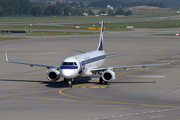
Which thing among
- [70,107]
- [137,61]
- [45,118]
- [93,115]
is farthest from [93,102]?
[137,61]

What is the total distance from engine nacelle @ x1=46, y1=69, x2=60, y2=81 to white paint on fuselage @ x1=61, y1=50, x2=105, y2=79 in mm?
2136

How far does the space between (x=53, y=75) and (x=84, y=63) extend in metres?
4.05

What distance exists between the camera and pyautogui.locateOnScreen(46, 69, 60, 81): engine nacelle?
39.8 meters

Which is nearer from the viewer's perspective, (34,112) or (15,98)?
(34,112)

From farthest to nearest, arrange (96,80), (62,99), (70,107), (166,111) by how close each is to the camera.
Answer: (96,80), (62,99), (70,107), (166,111)

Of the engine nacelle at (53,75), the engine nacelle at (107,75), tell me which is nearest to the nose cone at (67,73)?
the engine nacelle at (53,75)

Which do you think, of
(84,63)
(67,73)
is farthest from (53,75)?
(84,63)

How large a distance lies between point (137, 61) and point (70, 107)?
36.5 metres

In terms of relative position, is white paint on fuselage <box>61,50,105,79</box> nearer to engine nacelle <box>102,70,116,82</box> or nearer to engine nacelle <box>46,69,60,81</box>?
engine nacelle <box>46,69,60,81</box>

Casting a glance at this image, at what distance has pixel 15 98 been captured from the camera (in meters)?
34.2

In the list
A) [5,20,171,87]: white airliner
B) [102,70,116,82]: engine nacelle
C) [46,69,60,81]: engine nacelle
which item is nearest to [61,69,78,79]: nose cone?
[5,20,171,87]: white airliner

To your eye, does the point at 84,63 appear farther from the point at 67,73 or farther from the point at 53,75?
the point at 67,73

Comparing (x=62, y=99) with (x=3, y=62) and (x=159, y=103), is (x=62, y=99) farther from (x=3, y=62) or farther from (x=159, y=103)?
(x=3, y=62)

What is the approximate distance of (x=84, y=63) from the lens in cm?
4084
